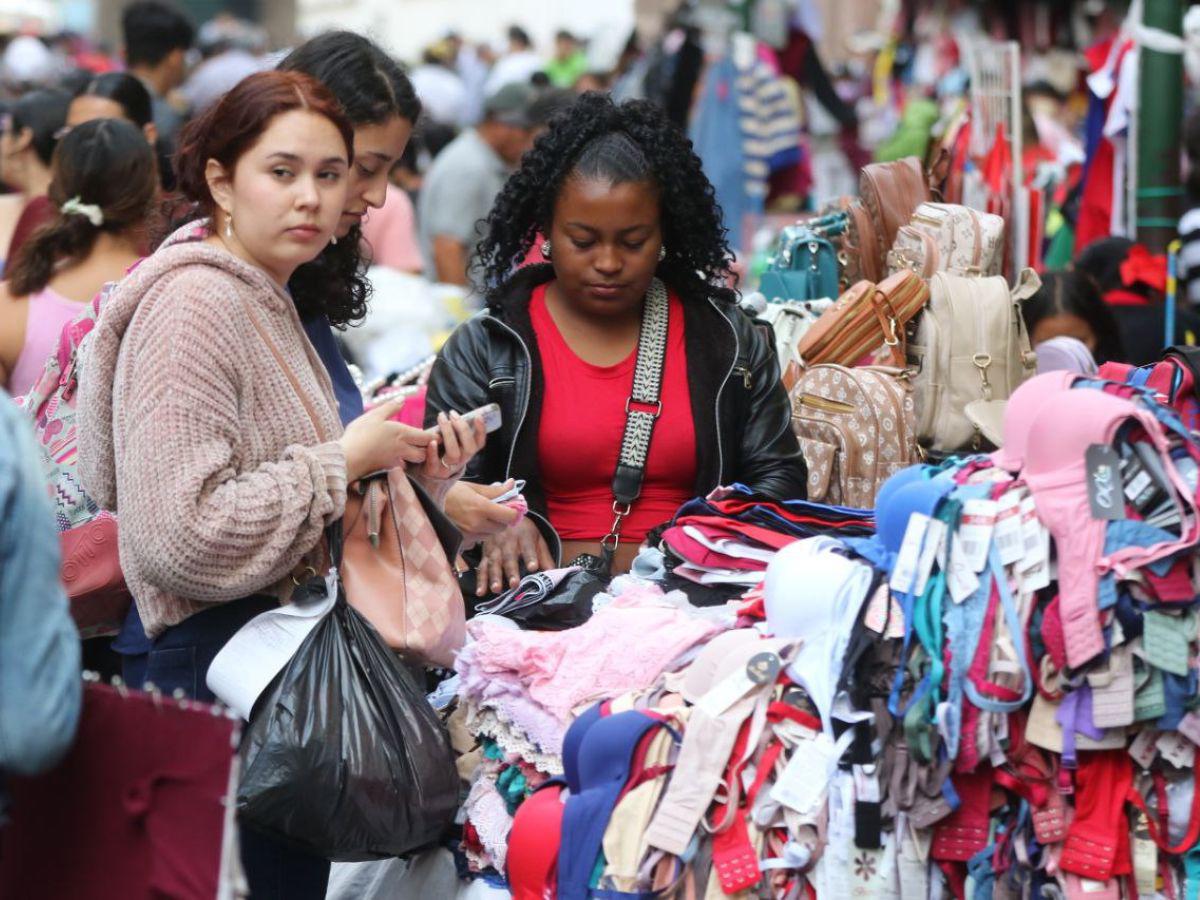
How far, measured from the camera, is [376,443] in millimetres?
3246

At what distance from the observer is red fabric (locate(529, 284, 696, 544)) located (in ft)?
13.3

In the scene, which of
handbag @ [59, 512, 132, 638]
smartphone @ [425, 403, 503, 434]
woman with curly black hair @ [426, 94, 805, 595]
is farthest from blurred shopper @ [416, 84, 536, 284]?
smartphone @ [425, 403, 503, 434]

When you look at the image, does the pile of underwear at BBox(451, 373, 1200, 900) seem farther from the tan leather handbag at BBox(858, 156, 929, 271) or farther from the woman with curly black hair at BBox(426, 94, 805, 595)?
the tan leather handbag at BBox(858, 156, 929, 271)

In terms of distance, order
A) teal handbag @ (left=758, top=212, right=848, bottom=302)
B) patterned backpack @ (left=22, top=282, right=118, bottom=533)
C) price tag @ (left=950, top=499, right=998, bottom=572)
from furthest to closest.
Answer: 1. teal handbag @ (left=758, top=212, right=848, bottom=302)
2. patterned backpack @ (left=22, top=282, right=118, bottom=533)
3. price tag @ (left=950, top=499, right=998, bottom=572)

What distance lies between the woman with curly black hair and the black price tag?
1.15 meters

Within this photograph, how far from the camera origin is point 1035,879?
10.4 ft

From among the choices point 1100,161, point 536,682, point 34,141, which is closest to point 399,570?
→ point 536,682

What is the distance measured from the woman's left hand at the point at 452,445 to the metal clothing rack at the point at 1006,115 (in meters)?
3.04

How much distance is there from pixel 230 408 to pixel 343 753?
2.16 feet

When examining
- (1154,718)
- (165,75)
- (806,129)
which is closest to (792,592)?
(1154,718)

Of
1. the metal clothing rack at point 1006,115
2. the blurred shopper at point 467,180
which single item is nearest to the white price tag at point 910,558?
the metal clothing rack at point 1006,115

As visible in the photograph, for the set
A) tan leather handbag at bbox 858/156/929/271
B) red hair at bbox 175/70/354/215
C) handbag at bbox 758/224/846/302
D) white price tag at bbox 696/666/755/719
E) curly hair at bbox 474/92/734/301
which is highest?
red hair at bbox 175/70/354/215

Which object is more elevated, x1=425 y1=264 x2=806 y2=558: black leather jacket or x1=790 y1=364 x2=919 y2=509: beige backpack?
x1=425 y1=264 x2=806 y2=558: black leather jacket

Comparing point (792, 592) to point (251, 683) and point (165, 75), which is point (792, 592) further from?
point (165, 75)
